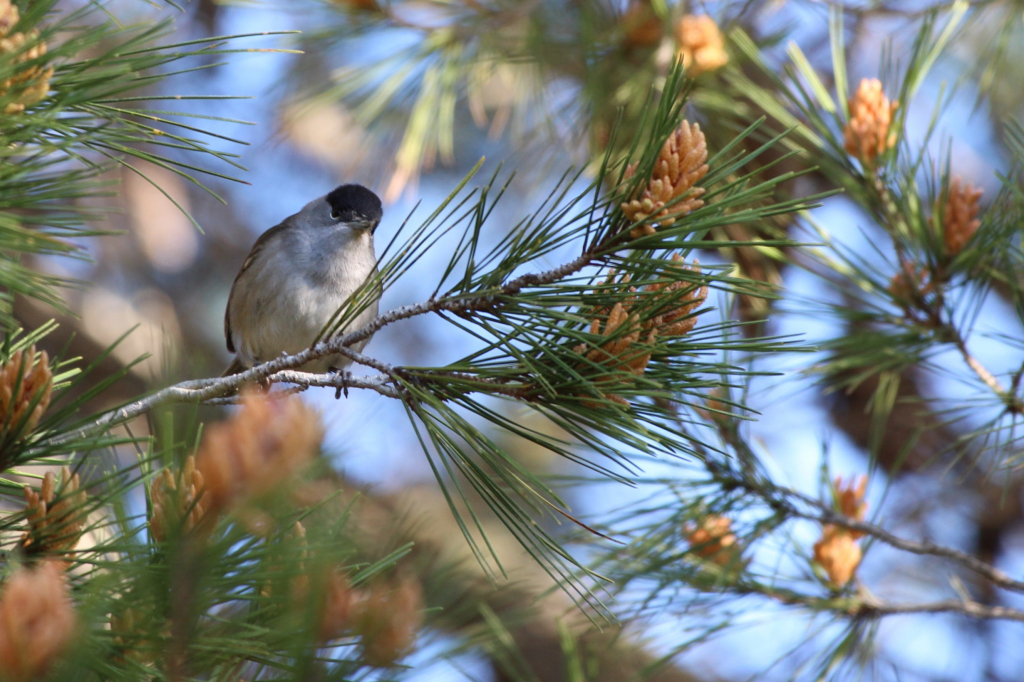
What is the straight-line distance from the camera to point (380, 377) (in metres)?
1.55

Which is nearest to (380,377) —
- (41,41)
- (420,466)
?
(41,41)

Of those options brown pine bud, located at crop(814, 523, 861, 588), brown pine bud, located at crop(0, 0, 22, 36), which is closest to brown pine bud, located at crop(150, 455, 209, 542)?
brown pine bud, located at crop(0, 0, 22, 36)

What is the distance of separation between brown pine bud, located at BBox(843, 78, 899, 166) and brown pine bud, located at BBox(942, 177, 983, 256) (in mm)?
223

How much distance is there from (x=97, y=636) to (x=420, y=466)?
17.8ft

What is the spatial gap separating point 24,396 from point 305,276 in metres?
2.19

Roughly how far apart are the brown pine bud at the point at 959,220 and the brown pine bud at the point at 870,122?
22 cm

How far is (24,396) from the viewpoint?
46.9 inches

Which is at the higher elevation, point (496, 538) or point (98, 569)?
point (496, 538)

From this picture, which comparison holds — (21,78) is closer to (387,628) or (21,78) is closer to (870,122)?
(387,628)

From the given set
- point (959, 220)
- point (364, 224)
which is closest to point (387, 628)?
point (959, 220)

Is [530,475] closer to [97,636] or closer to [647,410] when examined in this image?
[647,410]

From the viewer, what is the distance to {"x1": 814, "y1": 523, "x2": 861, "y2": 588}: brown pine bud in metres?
2.34

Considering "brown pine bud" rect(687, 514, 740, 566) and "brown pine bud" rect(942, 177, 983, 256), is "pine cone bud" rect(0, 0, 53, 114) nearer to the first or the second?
"brown pine bud" rect(687, 514, 740, 566)

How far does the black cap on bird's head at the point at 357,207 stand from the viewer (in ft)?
11.5
